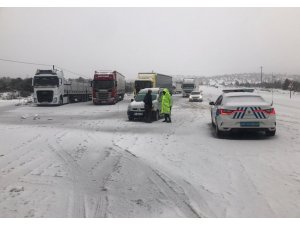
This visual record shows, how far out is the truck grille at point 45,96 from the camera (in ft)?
116

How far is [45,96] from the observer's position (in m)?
35.5

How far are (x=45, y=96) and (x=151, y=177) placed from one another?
30173mm

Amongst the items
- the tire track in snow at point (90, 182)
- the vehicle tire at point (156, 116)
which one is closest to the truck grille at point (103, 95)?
the vehicle tire at point (156, 116)

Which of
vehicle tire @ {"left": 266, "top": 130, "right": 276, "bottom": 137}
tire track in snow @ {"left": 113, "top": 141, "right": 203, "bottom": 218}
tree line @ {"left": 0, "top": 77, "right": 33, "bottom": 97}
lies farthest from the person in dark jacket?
tree line @ {"left": 0, "top": 77, "right": 33, "bottom": 97}

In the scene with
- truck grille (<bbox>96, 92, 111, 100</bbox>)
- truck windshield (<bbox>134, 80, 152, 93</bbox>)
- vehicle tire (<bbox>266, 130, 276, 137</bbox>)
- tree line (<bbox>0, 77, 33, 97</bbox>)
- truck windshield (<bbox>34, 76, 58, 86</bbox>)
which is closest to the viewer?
vehicle tire (<bbox>266, 130, 276, 137</bbox>)

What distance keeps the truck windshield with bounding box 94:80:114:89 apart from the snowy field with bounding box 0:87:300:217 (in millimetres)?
25253

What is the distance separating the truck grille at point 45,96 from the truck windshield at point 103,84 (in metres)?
4.57

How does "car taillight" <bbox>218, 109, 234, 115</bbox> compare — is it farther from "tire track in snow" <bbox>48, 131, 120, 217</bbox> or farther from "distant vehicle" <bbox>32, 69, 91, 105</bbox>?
"distant vehicle" <bbox>32, 69, 91, 105</bbox>

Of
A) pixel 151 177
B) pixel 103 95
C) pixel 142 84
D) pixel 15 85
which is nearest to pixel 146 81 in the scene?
pixel 142 84

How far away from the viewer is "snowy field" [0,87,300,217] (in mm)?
5250

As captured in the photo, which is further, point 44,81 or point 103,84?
point 103,84

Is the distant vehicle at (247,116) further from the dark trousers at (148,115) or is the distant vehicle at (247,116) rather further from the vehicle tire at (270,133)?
the dark trousers at (148,115)

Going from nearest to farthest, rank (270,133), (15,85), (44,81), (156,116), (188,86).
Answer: (270,133) < (156,116) < (44,81) < (188,86) < (15,85)

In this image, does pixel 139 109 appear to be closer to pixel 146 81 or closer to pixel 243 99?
pixel 243 99
